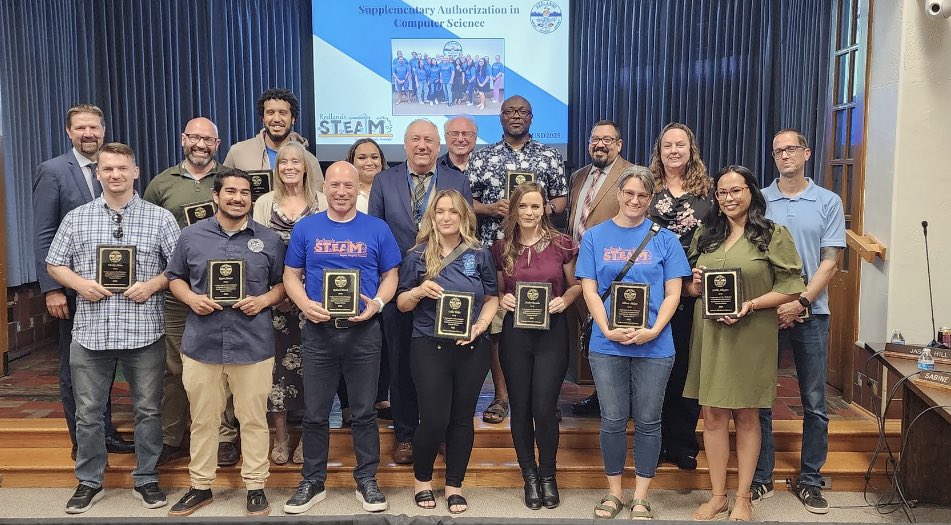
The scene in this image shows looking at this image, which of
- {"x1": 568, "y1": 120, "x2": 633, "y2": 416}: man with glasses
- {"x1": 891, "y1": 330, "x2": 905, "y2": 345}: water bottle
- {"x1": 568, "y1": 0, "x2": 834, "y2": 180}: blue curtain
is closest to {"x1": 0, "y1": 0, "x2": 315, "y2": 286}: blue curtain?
{"x1": 568, "y1": 0, "x2": 834, "y2": 180}: blue curtain

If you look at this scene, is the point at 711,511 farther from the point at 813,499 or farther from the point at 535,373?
the point at 535,373

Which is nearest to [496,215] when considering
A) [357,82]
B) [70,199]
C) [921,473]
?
[70,199]

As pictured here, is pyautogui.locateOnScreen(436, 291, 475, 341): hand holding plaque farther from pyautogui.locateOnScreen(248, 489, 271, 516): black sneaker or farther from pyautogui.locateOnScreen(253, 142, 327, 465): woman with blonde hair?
pyautogui.locateOnScreen(248, 489, 271, 516): black sneaker

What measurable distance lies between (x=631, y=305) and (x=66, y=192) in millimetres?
2594

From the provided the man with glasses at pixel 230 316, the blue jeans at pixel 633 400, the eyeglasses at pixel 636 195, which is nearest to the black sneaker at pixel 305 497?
the man with glasses at pixel 230 316

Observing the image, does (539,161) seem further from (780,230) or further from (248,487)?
(248,487)

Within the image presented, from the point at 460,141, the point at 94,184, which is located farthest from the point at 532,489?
the point at 94,184

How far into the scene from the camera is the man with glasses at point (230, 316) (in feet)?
11.3

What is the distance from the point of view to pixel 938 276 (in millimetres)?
4371

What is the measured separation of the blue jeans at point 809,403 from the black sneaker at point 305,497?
1962 millimetres

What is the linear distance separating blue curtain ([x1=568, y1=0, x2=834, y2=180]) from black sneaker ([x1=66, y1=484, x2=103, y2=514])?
4928mm

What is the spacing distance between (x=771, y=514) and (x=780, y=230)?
1283mm

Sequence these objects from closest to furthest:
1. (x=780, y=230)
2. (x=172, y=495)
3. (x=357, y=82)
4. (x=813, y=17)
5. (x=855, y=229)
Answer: (x=780, y=230) < (x=172, y=495) < (x=855, y=229) < (x=813, y=17) < (x=357, y=82)

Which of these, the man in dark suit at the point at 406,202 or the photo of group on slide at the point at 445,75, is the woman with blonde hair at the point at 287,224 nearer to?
the man in dark suit at the point at 406,202
